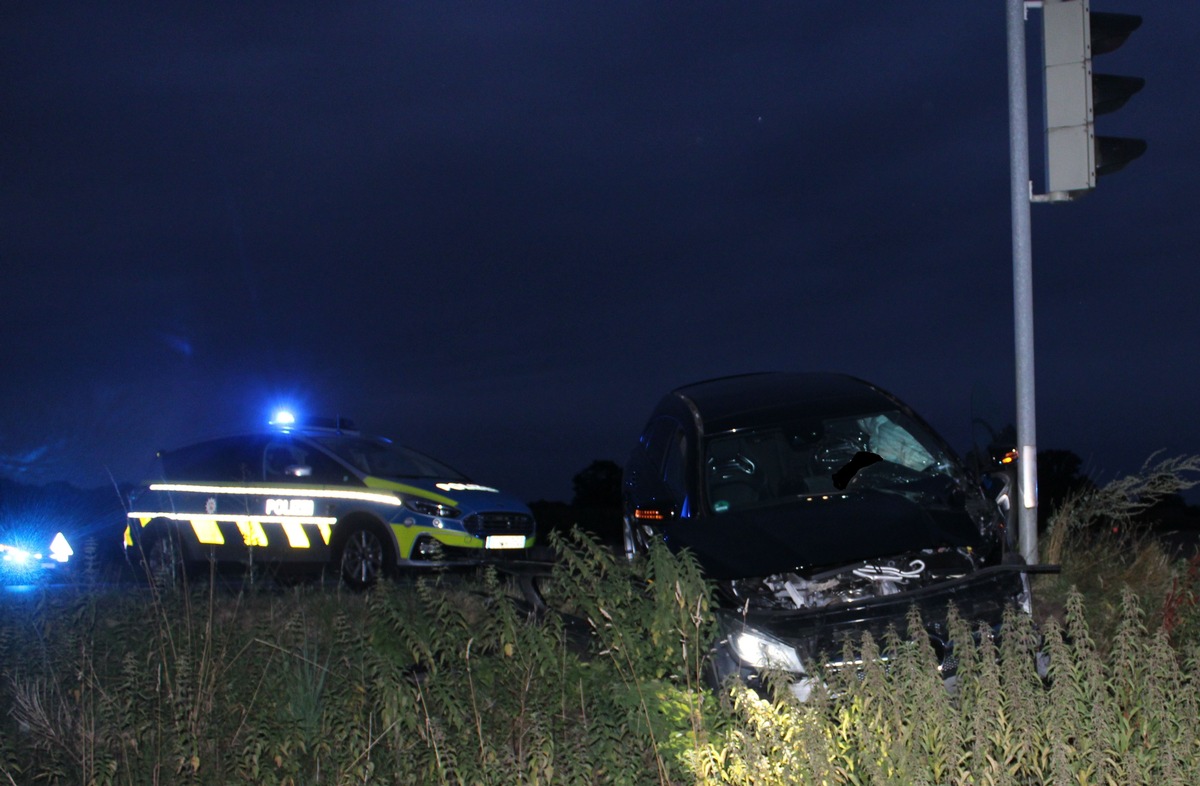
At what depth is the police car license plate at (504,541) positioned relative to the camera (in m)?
11.9

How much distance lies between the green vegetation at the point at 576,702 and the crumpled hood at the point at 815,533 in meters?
0.48

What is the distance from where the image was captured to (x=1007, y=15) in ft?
28.0

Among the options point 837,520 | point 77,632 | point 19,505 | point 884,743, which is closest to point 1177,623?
point 837,520

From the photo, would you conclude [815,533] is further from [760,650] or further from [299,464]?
[299,464]

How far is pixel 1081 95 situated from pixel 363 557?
7.49m

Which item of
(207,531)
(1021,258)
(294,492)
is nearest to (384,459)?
(294,492)

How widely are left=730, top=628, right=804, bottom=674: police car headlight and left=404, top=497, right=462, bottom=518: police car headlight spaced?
6568mm

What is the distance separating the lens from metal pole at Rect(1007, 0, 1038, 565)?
27.7 ft

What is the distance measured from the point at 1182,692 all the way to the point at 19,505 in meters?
11.1

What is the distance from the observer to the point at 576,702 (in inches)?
220

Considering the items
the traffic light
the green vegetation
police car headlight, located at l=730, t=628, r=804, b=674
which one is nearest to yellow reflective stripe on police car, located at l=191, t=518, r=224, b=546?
the green vegetation

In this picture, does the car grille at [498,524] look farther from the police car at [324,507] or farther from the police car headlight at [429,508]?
the police car headlight at [429,508]

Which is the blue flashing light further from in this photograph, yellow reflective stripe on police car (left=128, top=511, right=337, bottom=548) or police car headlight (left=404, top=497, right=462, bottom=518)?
police car headlight (left=404, top=497, right=462, bottom=518)

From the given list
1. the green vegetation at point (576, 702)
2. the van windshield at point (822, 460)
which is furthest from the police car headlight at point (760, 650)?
the van windshield at point (822, 460)
